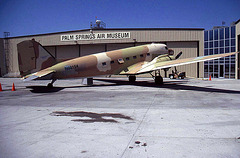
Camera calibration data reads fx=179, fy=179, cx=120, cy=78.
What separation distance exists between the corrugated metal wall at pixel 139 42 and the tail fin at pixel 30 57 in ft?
76.9

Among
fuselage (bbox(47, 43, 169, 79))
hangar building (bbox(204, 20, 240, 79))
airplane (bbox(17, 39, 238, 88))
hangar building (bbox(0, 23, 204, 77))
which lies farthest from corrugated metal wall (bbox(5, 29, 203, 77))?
hangar building (bbox(204, 20, 240, 79))

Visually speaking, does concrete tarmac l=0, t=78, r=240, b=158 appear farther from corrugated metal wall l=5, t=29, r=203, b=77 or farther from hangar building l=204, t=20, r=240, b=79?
hangar building l=204, t=20, r=240, b=79

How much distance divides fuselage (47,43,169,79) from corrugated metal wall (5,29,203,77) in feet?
50.5

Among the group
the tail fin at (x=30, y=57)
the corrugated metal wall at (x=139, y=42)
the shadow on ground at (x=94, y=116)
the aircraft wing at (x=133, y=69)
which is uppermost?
the corrugated metal wall at (x=139, y=42)

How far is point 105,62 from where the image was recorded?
20.1 metres

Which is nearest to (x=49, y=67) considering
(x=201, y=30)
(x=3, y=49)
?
(x=201, y=30)

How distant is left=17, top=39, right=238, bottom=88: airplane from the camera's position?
55.8 feet

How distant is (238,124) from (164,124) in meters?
2.49

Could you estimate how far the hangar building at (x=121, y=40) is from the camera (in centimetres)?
3666

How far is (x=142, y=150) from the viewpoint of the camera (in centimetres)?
436

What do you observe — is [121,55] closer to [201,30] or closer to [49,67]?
[49,67]

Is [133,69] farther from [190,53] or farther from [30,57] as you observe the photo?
[190,53]

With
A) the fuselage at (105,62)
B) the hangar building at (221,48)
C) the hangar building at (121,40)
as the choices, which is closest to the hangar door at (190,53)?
the hangar building at (121,40)

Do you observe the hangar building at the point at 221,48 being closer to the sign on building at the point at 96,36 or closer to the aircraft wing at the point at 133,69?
the sign on building at the point at 96,36
